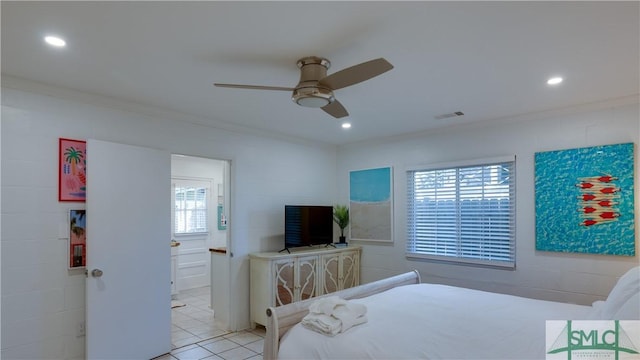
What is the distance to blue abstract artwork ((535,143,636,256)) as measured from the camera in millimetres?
3238

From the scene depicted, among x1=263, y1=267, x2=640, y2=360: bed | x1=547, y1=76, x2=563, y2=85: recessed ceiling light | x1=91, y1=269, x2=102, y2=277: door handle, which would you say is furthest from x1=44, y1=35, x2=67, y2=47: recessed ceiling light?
x1=547, y1=76, x2=563, y2=85: recessed ceiling light

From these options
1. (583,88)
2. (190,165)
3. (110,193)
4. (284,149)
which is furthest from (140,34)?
(190,165)

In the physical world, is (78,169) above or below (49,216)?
above

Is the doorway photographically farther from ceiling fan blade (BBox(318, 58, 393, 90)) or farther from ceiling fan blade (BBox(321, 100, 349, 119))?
ceiling fan blade (BBox(318, 58, 393, 90))

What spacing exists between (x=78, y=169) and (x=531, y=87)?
158 inches

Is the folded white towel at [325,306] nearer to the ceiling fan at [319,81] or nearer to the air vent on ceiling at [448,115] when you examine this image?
the ceiling fan at [319,81]

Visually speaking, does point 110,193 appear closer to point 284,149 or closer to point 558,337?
point 284,149

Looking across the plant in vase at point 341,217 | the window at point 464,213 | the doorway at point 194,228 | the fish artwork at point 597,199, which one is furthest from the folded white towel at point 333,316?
the doorway at point 194,228

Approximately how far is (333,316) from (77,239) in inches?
93.2

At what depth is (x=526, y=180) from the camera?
3.82 metres

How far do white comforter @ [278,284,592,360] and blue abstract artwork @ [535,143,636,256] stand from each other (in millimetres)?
1034

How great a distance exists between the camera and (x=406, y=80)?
2861 mm

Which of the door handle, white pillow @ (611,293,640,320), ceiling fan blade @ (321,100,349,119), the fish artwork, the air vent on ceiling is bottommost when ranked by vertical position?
the door handle

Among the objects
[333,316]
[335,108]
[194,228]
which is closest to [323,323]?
[333,316]
